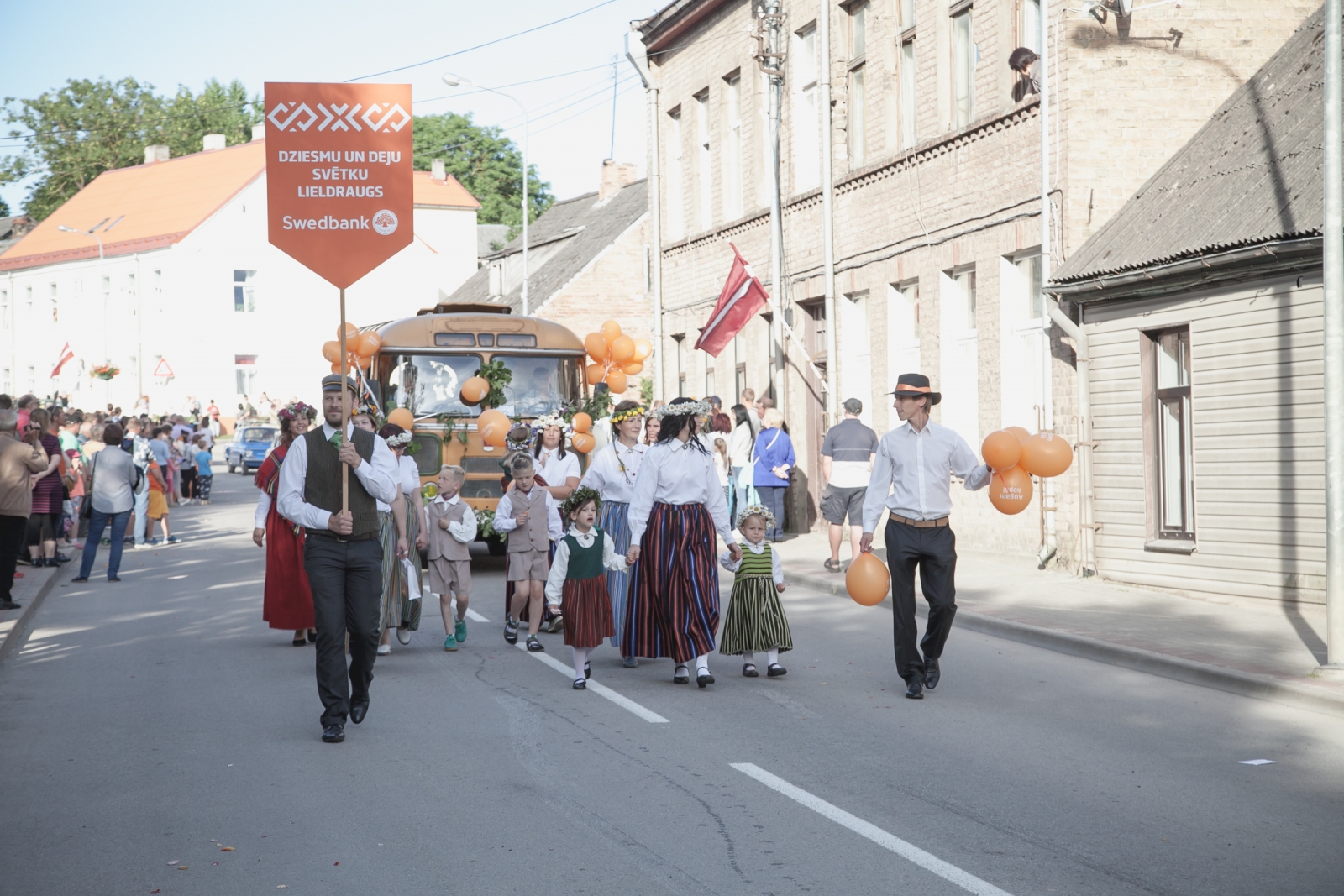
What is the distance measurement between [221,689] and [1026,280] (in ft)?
34.8

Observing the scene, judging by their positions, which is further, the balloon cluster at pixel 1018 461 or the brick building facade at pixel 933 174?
the brick building facade at pixel 933 174

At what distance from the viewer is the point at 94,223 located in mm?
69062

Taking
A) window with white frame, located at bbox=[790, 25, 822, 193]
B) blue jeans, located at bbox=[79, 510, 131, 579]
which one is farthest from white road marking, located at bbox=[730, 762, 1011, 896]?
window with white frame, located at bbox=[790, 25, 822, 193]

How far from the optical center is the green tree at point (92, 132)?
77625mm

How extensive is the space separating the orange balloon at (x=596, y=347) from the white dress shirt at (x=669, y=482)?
29.1ft

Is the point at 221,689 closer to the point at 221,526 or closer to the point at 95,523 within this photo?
the point at 95,523

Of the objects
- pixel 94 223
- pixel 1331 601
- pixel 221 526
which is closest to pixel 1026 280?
pixel 1331 601

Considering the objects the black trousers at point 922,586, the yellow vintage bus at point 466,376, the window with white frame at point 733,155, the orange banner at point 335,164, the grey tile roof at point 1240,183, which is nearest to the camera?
the black trousers at point 922,586

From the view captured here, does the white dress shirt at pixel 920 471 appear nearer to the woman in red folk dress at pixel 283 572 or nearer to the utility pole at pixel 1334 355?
the utility pole at pixel 1334 355

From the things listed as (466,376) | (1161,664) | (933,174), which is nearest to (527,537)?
(1161,664)

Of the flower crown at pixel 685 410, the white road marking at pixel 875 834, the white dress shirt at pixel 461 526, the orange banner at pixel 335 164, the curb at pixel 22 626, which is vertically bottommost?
the white road marking at pixel 875 834

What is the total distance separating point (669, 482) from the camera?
10.2 metres

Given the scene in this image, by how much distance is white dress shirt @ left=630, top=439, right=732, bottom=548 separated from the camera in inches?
400

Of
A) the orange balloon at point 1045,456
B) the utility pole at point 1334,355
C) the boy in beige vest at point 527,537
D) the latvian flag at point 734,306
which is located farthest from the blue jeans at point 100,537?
the utility pole at point 1334,355
